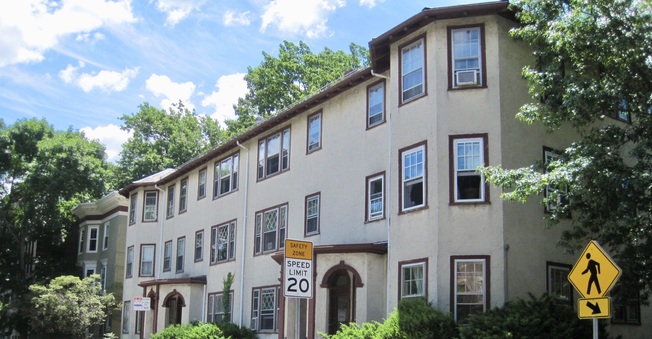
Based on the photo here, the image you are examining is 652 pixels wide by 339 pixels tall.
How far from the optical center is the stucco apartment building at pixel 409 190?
1845 centimetres

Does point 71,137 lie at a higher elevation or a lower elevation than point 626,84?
higher

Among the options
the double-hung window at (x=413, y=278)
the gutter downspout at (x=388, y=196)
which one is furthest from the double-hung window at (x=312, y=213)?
the double-hung window at (x=413, y=278)

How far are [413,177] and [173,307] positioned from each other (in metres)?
18.7

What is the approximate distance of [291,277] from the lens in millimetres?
13570

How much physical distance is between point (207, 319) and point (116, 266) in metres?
16.6

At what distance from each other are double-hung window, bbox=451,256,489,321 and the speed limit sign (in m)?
5.52

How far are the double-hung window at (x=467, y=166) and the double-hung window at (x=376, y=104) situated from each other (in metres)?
4.03

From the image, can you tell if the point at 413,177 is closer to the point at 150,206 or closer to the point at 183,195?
the point at 183,195

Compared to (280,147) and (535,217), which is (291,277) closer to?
(535,217)

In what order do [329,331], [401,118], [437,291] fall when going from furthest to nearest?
[329,331] → [401,118] → [437,291]

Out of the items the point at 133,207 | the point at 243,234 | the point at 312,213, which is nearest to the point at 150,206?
the point at 133,207

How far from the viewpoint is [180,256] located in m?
36.2

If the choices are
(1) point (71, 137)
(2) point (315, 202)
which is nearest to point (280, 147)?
(2) point (315, 202)

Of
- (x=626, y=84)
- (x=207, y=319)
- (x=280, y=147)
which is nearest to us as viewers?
(x=626, y=84)
